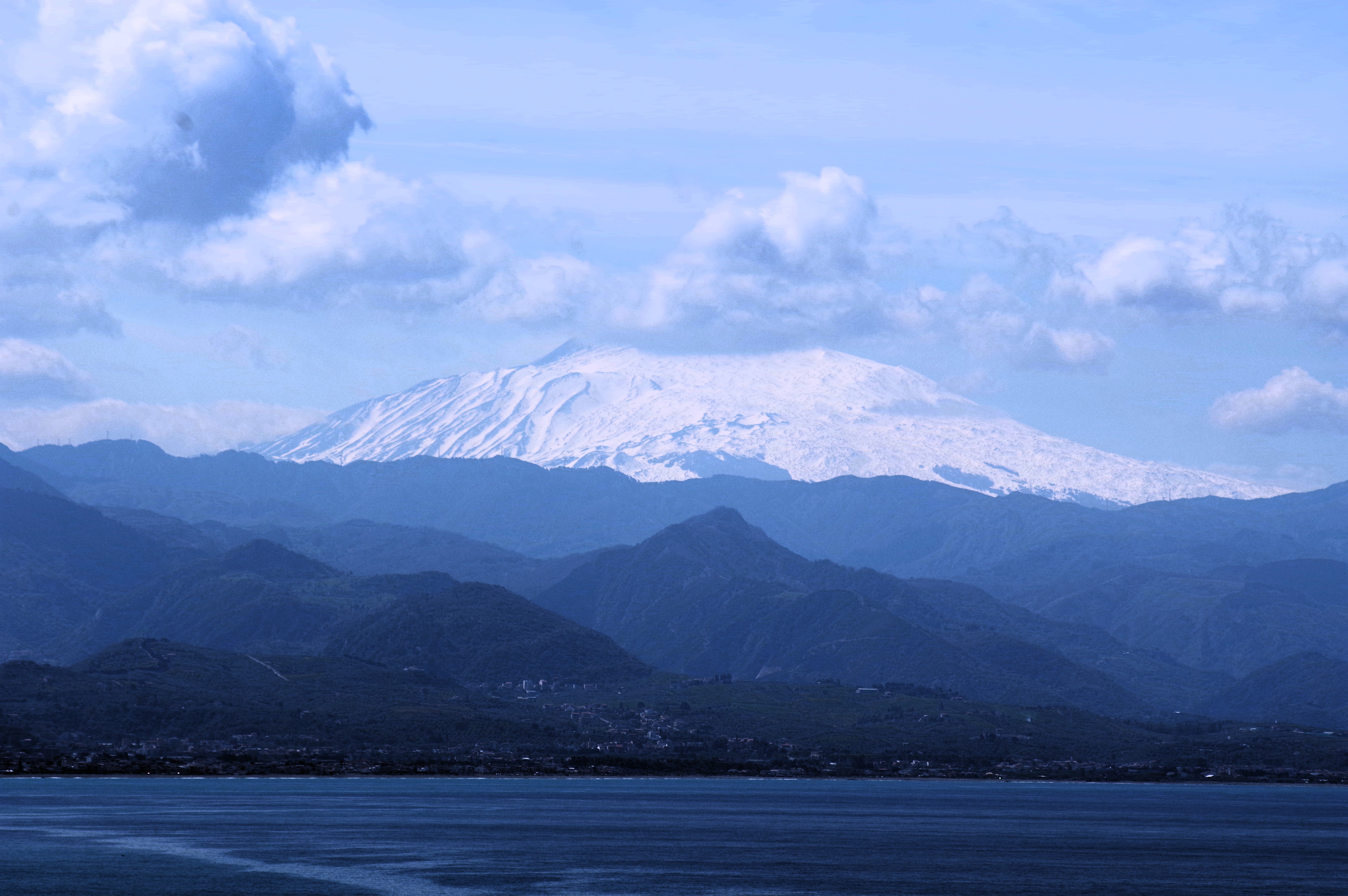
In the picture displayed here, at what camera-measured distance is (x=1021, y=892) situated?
183m

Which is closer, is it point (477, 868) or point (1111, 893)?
point (1111, 893)

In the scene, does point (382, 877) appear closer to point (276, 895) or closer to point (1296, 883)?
point (276, 895)

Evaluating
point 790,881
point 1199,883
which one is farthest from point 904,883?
point 1199,883

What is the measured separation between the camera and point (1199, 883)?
196 meters

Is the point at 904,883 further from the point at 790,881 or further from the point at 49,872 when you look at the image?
the point at 49,872

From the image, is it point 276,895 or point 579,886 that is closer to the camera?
point 276,895

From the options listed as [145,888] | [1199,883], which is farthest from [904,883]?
[145,888]

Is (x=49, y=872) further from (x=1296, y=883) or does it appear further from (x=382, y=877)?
(x=1296, y=883)

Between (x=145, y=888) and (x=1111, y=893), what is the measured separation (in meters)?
95.7

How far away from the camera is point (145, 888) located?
173m

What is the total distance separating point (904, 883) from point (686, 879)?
23.0 meters

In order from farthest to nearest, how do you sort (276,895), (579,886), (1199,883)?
(1199,883) < (579,886) < (276,895)

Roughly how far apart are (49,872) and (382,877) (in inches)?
1314

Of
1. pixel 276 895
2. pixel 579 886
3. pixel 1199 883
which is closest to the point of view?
pixel 276 895
